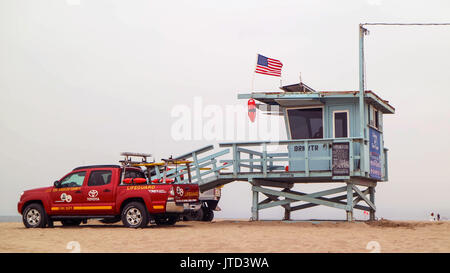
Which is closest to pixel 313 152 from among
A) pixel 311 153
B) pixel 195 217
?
pixel 311 153

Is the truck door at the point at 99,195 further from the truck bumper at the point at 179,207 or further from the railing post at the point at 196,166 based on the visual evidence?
the railing post at the point at 196,166

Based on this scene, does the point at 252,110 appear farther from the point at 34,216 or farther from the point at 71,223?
the point at 34,216

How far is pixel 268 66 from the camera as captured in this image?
22266 mm

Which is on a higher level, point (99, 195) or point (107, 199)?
point (99, 195)

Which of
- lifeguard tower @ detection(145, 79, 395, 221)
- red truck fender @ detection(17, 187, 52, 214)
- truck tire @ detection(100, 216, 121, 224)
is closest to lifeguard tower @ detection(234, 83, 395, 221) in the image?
lifeguard tower @ detection(145, 79, 395, 221)

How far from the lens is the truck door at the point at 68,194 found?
17734mm

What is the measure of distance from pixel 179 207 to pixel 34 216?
501cm

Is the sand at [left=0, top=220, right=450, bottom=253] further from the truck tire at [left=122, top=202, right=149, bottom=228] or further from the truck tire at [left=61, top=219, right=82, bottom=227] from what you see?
the truck tire at [left=61, top=219, right=82, bottom=227]

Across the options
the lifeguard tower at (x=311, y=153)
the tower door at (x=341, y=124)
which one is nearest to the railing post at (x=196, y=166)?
the lifeguard tower at (x=311, y=153)

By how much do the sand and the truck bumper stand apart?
0.66 meters

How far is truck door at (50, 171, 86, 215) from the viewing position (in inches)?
698

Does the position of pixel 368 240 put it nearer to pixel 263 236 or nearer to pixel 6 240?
pixel 263 236
